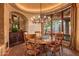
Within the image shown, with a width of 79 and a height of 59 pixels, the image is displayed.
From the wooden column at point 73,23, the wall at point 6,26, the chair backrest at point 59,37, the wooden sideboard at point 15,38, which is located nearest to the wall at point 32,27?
the wall at point 6,26

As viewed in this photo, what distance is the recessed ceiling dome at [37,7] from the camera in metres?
3.66

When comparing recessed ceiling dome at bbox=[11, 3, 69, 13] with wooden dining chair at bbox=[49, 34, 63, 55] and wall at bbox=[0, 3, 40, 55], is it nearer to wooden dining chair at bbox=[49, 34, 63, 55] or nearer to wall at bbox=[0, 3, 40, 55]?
wall at bbox=[0, 3, 40, 55]

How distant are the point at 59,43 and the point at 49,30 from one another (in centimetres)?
41

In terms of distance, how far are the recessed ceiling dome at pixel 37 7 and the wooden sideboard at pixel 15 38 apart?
643mm

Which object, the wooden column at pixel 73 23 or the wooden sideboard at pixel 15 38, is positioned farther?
the wooden sideboard at pixel 15 38

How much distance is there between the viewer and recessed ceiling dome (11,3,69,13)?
366 cm

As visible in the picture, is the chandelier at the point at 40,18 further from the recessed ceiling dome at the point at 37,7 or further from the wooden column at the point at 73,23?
the wooden column at the point at 73,23

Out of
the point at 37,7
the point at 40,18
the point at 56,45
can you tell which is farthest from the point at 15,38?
the point at 56,45

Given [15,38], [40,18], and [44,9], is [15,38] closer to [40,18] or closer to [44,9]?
[40,18]

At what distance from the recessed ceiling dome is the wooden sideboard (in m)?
0.64

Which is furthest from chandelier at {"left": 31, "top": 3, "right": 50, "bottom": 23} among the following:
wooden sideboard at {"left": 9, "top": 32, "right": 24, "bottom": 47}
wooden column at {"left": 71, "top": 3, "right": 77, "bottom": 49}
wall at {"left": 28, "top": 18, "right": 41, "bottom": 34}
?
wooden column at {"left": 71, "top": 3, "right": 77, "bottom": 49}

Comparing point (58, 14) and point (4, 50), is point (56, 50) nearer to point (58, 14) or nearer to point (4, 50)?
point (58, 14)

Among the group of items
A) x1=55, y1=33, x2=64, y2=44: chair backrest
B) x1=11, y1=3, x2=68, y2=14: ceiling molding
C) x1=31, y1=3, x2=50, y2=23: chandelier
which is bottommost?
x1=55, y1=33, x2=64, y2=44: chair backrest

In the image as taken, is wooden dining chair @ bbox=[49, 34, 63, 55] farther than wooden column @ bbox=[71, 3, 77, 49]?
Yes
